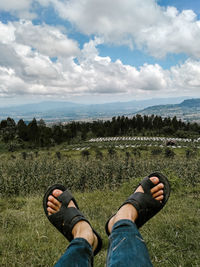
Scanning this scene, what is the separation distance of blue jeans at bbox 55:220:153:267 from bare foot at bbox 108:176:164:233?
32 centimetres

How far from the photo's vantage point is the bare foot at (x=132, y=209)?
203 centimetres

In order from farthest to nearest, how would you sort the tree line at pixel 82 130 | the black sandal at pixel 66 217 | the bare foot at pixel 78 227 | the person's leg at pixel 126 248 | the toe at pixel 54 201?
the tree line at pixel 82 130 < the toe at pixel 54 201 < the black sandal at pixel 66 217 < the bare foot at pixel 78 227 < the person's leg at pixel 126 248

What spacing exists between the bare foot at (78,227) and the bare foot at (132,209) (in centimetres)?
28

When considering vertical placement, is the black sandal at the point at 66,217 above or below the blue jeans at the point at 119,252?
below

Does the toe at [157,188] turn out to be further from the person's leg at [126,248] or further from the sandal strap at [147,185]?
the person's leg at [126,248]

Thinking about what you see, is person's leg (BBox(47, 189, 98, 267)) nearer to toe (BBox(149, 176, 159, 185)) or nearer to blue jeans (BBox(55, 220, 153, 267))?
blue jeans (BBox(55, 220, 153, 267))

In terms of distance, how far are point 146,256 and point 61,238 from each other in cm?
158

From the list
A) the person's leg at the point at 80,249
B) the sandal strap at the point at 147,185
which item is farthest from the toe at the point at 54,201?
the sandal strap at the point at 147,185

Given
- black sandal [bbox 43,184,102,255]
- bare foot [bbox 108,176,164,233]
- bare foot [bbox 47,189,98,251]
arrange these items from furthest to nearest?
1. black sandal [bbox 43,184,102,255]
2. bare foot [bbox 108,176,164,233]
3. bare foot [bbox 47,189,98,251]

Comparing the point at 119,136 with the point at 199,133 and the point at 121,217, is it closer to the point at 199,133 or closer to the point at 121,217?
the point at 199,133

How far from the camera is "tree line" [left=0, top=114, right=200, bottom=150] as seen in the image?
51906mm

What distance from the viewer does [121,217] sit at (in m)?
1.97

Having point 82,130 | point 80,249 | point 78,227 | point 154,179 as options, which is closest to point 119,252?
point 80,249

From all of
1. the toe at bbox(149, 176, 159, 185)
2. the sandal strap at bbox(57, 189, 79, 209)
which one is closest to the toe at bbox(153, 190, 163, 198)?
the toe at bbox(149, 176, 159, 185)
